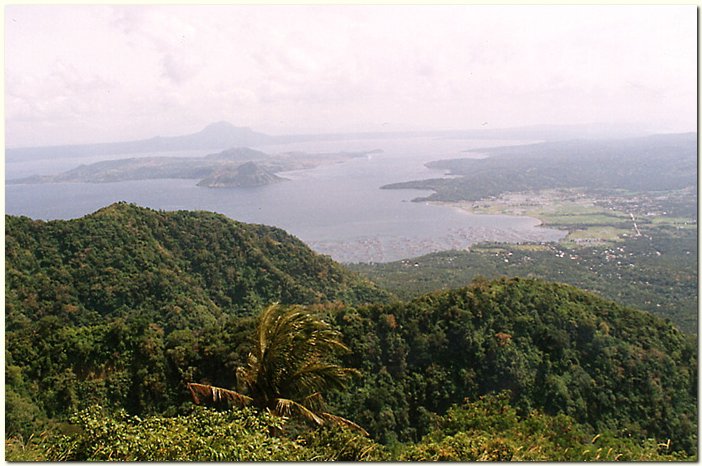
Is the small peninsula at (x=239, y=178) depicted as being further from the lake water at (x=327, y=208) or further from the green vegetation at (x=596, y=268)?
the green vegetation at (x=596, y=268)

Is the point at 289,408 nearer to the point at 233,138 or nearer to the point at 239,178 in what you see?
the point at 239,178

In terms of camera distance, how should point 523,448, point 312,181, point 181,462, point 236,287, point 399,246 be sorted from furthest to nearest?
point 312,181 < point 399,246 < point 236,287 < point 523,448 < point 181,462

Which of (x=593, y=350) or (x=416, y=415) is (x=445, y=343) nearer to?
(x=416, y=415)

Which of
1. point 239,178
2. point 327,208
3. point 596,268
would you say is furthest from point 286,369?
point 239,178

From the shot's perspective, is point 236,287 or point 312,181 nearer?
point 236,287

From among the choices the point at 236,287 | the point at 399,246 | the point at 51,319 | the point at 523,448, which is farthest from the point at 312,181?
the point at 523,448

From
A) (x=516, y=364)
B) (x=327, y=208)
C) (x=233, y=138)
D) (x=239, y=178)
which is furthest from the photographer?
(x=233, y=138)
